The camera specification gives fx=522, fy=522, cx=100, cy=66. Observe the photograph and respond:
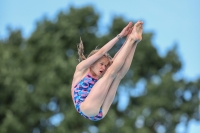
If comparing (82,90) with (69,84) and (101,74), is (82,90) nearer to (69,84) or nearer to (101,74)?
(101,74)

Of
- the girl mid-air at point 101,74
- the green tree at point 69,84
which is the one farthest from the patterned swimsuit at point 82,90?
the green tree at point 69,84

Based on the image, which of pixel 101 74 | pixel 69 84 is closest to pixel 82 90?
pixel 101 74

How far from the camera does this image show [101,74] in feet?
27.6

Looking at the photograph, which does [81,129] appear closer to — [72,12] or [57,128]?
[57,128]

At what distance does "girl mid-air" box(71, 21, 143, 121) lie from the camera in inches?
311

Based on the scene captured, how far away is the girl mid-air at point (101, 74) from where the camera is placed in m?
7.89

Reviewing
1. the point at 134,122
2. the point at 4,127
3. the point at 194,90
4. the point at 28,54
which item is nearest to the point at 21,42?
the point at 28,54

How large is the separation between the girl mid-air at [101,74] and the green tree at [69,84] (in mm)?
13486

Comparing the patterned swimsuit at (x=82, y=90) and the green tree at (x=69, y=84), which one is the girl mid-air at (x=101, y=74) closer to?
the patterned swimsuit at (x=82, y=90)

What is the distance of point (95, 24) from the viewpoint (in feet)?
84.0

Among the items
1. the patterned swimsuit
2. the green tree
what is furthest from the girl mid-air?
the green tree

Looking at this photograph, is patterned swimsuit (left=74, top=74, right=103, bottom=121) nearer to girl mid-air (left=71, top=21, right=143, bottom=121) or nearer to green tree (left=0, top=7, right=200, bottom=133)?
girl mid-air (left=71, top=21, right=143, bottom=121)

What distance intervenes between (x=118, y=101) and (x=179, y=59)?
4226 millimetres

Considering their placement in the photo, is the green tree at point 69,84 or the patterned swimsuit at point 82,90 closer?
the patterned swimsuit at point 82,90
